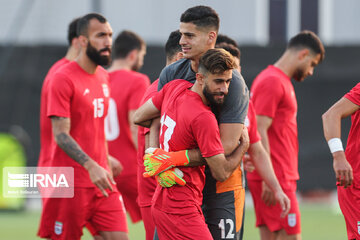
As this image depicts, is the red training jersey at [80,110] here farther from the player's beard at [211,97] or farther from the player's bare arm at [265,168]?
the player's beard at [211,97]

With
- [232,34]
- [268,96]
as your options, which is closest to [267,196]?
[268,96]

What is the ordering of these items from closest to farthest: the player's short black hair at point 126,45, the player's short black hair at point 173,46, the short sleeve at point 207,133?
the short sleeve at point 207,133, the player's short black hair at point 173,46, the player's short black hair at point 126,45

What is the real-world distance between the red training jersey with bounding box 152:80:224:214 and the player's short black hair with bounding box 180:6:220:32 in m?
0.52

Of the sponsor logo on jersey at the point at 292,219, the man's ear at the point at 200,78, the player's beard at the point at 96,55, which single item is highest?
the player's beard at the point at 96,55

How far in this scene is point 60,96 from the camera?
259 inches

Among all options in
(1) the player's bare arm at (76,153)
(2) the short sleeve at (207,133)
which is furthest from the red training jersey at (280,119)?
(2) the short sleeve at (207,133)

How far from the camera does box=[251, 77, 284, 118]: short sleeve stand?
7496mm

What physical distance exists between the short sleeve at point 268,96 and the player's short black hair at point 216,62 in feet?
7.96

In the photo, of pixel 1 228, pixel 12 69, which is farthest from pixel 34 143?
pixel 1 228

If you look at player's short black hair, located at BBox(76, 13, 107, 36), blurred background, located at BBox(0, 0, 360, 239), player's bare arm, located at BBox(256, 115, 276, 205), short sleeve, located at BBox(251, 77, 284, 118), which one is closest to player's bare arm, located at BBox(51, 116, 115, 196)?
player's short black hair, located at BBox(76, 13, 107, 36)

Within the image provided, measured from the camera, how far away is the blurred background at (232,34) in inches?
582

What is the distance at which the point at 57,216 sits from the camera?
22.4 ft

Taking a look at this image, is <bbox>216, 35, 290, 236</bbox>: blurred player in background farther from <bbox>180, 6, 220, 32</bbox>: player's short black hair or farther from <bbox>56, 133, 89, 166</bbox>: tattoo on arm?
<bbox>56, 133, 89, 166</bbox>: tattoo on arm

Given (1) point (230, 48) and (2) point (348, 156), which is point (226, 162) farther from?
(1) point (230, 48)
